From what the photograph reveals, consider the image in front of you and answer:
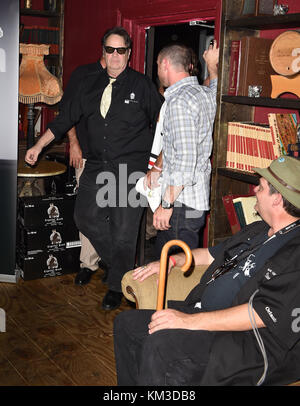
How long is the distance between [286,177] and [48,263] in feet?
8.15

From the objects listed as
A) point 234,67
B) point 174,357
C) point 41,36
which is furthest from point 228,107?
point 41,36

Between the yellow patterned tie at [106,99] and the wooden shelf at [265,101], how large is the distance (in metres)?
0.88

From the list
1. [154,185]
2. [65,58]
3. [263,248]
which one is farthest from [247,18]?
[65,58]

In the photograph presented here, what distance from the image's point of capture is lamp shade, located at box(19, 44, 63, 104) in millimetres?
3916

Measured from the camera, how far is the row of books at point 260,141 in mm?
2695

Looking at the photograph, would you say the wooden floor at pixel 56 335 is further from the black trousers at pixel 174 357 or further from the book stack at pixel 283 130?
the book stack at pixel 283 130

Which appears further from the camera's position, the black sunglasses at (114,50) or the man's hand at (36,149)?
the man's hand at (36,149)

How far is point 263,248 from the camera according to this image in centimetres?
204

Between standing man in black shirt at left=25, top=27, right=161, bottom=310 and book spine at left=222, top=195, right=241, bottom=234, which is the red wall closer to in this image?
standing man in black shirt at left=25, top=27, right=161, bottom=310

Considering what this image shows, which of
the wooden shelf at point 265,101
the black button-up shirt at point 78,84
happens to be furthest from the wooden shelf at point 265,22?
the black button-up shirt at point 78,84

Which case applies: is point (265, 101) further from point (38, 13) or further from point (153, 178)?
point (38, 13)

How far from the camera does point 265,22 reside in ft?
8.68

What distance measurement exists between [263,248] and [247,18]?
52.2 inches

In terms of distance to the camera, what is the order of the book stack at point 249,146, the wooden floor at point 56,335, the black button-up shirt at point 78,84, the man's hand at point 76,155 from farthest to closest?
1. the man's hand at point 76,155
2. the black button-up shirt at point 78,84
3. the book stack at point 249,146
4. the wooden floor at point 56,335
